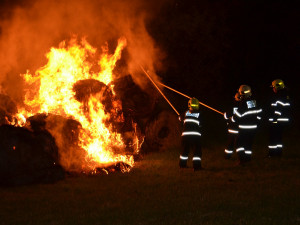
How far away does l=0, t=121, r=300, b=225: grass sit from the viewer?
6.49 meters

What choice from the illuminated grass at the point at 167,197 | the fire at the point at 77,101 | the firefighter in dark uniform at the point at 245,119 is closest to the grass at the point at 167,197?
the illuminated grass at the point at 167,197

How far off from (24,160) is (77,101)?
3163 millimetres

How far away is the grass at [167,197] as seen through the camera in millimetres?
6488

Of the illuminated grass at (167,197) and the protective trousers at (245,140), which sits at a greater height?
the protective trousers at (245,140)

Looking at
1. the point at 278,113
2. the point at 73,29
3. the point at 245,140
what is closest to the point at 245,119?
the point at 245,140

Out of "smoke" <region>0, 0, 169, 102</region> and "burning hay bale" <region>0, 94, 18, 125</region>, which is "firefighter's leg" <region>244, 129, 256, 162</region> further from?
"burning hay bale" <region>0, 94, 18, 125</region>

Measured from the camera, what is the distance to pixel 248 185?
8.88 m

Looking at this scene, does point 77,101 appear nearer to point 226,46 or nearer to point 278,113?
point 278,113

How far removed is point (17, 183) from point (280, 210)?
576 cm

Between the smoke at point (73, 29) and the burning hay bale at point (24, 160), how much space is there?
4.63m

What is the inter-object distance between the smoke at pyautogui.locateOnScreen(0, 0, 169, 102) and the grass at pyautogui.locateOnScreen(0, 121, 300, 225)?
5.29 m

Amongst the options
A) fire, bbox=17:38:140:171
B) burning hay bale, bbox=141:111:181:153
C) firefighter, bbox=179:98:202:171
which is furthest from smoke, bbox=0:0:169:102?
firefighter, bbox=179:98:202:171

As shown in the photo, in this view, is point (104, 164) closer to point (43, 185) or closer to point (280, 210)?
point (43, 185)

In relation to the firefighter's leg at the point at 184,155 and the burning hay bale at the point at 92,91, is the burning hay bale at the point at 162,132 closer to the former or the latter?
the burning hay bale at the point at 92,91
